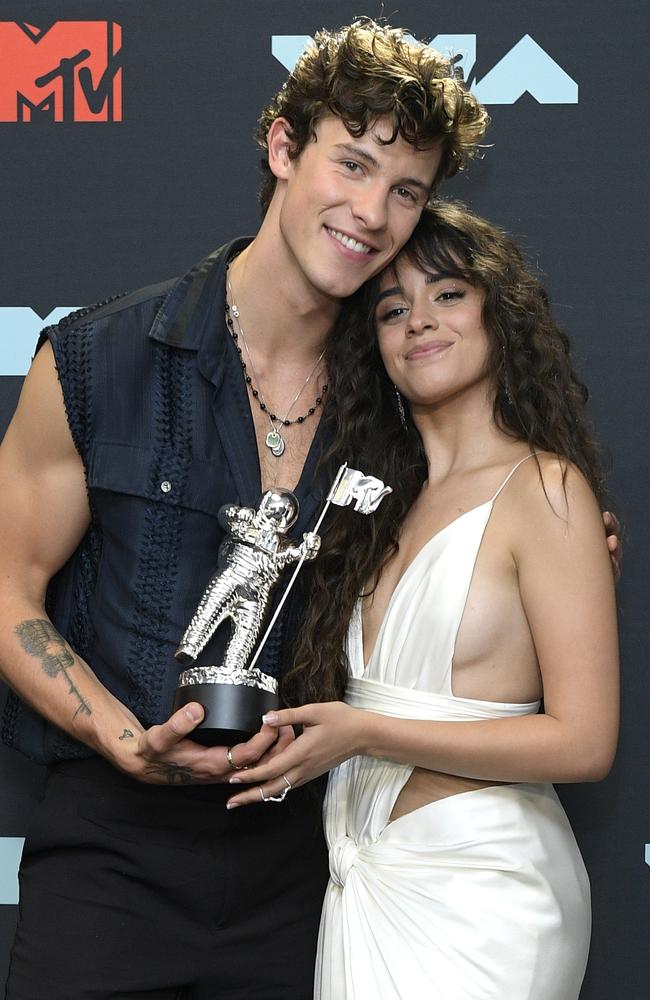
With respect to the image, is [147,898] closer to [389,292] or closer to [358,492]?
[358,492]

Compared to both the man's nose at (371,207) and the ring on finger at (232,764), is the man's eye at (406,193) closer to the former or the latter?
the man's nose at (371,207)

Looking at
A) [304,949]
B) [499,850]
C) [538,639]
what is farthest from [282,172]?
[304,949]

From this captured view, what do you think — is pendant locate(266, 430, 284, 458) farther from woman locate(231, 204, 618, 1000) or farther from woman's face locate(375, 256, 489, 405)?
woman's face locate(375, 256, 489, 405)

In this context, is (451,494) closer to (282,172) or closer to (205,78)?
(282,172)

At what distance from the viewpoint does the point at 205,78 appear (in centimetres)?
225

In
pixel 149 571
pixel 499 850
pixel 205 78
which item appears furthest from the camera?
pixel 205 78

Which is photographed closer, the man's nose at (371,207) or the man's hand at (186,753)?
the man's hand at (186,753)

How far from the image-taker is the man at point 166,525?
69.7 inches

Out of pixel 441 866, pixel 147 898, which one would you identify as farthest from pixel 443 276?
pixel 147 898

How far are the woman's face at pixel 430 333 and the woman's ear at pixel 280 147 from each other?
0.72ft

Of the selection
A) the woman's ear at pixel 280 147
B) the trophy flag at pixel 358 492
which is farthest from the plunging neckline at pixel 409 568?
the woman's ear at pixel 280 147

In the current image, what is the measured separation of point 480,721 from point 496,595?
0.17 m

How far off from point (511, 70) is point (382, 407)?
0.72m

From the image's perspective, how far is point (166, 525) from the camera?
1.80 meters
